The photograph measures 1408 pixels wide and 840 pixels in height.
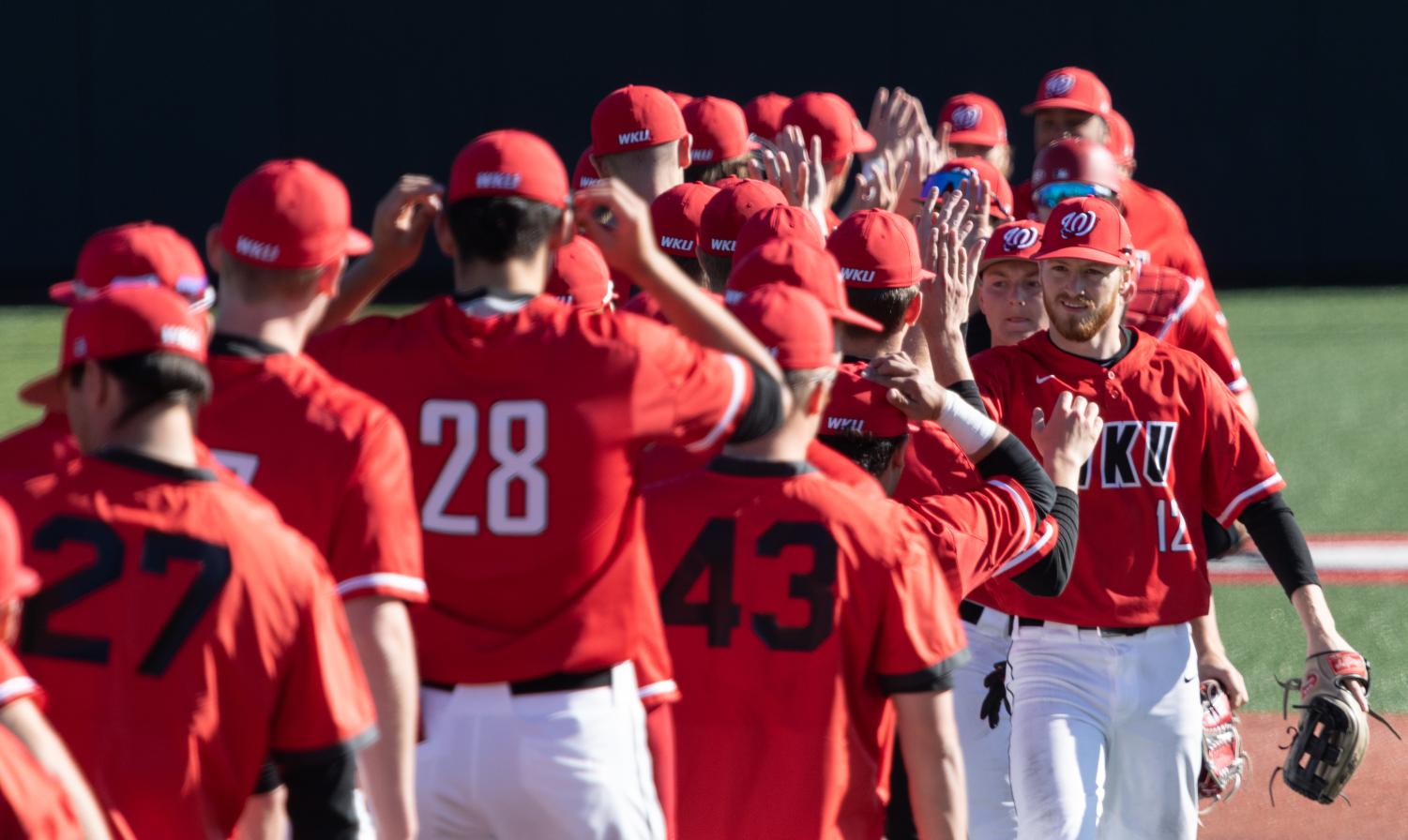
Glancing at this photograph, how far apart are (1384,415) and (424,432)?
39.3 feet

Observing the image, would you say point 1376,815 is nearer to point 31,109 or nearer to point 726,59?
point 726,59

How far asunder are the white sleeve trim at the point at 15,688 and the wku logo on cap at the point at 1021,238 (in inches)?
147

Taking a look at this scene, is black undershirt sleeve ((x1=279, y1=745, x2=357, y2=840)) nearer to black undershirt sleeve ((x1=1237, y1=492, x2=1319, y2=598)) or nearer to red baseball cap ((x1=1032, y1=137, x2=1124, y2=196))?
black undershirt sleeve ((x1=1237, y1=492, x2=1319, y2=598))

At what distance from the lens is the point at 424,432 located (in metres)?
3.34

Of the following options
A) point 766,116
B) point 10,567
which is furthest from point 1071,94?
point 10,567

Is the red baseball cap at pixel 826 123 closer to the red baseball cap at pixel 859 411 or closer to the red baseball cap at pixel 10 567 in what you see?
the red baseball cap at pixel 859 411

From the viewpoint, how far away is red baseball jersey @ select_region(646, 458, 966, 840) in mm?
3342

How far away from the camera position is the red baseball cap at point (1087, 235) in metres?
5.14

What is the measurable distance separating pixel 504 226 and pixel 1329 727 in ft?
9.02

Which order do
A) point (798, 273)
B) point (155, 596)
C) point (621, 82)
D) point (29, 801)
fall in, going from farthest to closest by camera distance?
point (621, 82), point (798, 273), point (155, 596), point (29, 801)

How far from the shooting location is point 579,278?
5.04 meters

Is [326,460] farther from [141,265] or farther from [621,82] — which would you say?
Result: [621,82]

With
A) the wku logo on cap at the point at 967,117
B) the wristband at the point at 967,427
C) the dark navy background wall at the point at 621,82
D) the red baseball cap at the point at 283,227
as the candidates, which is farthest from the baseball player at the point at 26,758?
the dark navy background wall at the point at 621,82

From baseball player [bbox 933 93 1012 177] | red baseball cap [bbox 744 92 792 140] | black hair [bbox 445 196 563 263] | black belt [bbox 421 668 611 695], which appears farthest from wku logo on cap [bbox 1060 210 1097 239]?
baseball player [bbox 933 93 1012 177]
